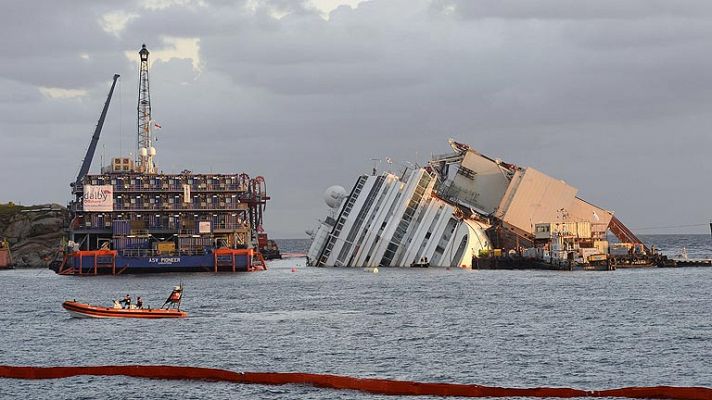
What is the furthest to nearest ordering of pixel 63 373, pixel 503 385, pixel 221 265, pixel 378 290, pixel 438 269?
pixel 221 265, pixel 438 269, pixel 378 290, pixel 63 373, pixel 503 385

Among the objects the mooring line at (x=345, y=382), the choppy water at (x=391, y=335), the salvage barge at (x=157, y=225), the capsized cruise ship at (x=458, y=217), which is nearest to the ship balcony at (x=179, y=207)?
the salvage barge at (x=157, y=225)

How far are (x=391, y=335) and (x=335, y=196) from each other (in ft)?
318

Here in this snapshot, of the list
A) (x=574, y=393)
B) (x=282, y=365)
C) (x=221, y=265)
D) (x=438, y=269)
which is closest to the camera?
(x=574, y=393)

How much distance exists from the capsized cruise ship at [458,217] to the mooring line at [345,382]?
93.7 metres

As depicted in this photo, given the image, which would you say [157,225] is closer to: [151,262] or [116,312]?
[151,262]

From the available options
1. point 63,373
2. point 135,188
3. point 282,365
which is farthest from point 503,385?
point 135,188

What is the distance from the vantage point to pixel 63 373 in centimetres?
5544

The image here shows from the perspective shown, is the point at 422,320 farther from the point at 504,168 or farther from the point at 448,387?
the point at 504,168

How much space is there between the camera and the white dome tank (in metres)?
165

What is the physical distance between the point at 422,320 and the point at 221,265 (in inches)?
3154

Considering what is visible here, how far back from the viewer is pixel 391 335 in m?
70.9

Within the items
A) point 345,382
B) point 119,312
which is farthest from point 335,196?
point 345,382

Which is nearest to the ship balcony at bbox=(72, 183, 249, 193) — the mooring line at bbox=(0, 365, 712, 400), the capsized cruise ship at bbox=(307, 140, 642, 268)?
the capsized cruise ship at bbox=(307, 140, 642, 268)

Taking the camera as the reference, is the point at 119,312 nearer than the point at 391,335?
No
